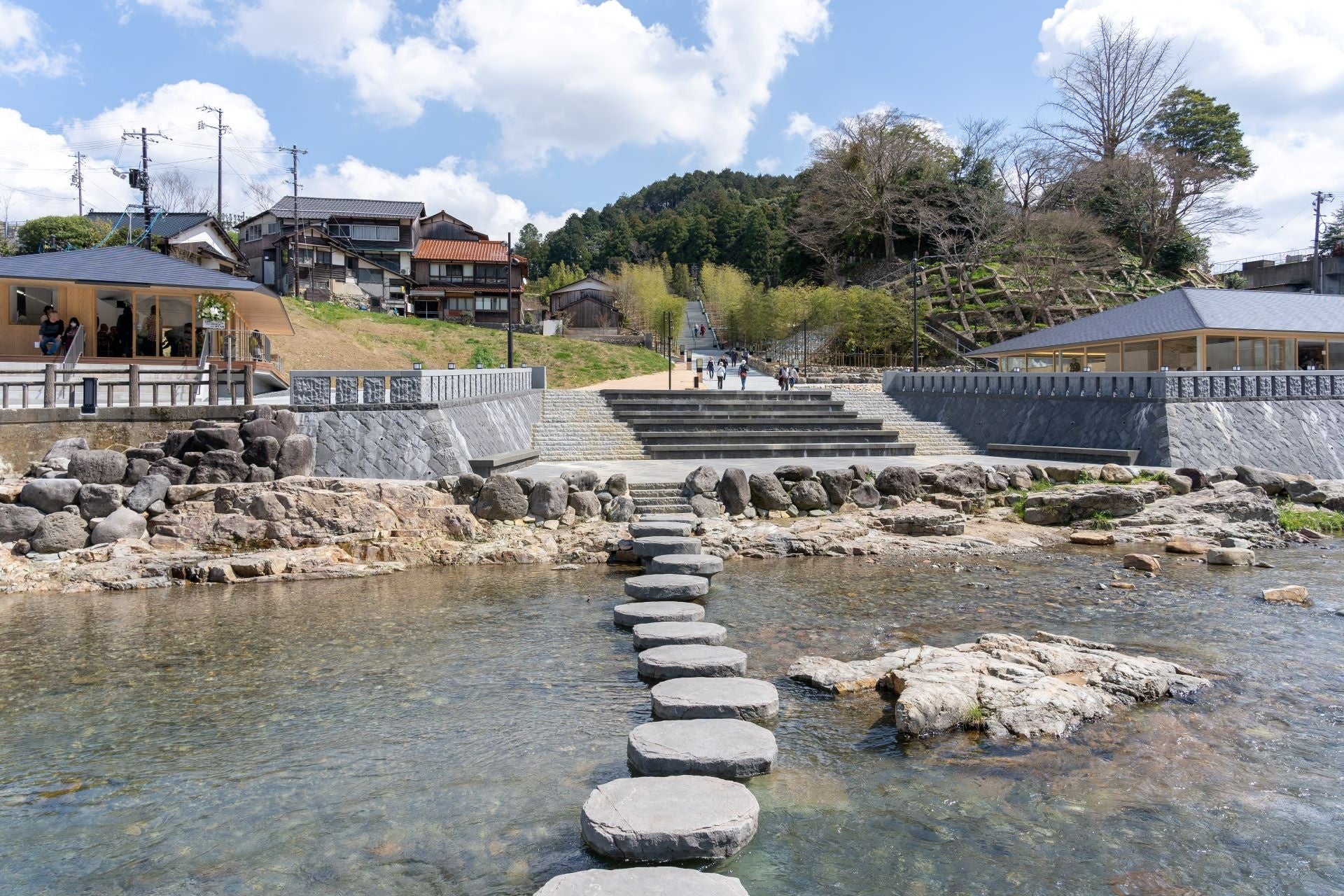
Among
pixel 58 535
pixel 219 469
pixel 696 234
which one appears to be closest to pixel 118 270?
pixel 219 469

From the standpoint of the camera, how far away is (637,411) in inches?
794

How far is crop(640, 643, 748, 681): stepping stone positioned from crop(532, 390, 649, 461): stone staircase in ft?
35.7

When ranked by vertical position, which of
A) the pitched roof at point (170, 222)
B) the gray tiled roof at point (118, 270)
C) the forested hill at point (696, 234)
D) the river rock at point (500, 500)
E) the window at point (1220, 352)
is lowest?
the river rock at point (500, 500)

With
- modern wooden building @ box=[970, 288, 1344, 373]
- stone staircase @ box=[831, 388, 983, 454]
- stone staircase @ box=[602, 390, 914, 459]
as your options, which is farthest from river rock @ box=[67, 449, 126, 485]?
modern wooden building @ box=[970, 288, 1344, 373]

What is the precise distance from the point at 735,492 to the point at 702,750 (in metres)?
8.69

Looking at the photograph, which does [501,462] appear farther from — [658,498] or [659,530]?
[659,530]

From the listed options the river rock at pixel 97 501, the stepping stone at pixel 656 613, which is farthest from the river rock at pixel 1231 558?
the river rock at pixel 97 501

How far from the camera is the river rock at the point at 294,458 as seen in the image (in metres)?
12.2

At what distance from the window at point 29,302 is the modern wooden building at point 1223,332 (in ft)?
76.6

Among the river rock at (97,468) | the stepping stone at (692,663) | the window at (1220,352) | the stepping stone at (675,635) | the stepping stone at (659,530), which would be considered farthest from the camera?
the window at (1220,352)

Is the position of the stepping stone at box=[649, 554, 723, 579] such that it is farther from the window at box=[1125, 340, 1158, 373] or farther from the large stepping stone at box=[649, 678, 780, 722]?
the window at box=[1125, 340, 1158, 373]

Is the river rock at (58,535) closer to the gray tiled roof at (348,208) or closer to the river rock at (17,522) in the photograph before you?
the river rock at (17,522)

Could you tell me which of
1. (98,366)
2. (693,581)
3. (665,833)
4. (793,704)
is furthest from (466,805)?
(98,366)

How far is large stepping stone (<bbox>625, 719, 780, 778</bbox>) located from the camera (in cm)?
459
